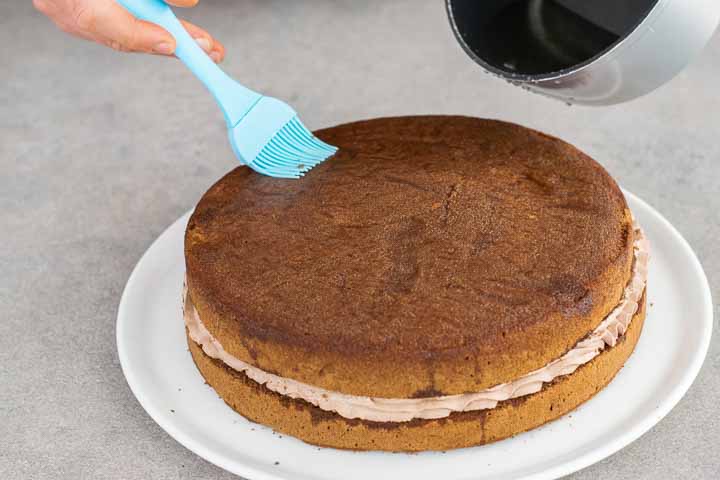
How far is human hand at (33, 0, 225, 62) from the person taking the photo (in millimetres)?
2397

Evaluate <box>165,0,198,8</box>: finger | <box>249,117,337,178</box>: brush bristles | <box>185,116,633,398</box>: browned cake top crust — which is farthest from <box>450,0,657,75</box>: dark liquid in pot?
<box>165,0,198,8</box>: finger

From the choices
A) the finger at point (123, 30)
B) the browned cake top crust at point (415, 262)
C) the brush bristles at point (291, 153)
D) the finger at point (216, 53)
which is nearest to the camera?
the browned cake top crust at point (415, 262)

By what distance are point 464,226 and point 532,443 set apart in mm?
570

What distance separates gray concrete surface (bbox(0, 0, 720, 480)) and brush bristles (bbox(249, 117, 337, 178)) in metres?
0.71

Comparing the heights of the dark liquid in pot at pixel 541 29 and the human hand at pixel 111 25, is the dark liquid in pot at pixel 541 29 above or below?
above

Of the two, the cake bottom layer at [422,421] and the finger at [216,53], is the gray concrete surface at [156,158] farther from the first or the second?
the finger at [216,53]

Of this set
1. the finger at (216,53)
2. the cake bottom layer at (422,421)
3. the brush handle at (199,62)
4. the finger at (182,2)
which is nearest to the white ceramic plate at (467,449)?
the cake bottom layer at (422,421)

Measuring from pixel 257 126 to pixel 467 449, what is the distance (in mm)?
1122

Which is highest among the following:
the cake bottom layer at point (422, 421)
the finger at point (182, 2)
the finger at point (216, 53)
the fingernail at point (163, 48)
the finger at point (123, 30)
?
the finger at point (182, 2)

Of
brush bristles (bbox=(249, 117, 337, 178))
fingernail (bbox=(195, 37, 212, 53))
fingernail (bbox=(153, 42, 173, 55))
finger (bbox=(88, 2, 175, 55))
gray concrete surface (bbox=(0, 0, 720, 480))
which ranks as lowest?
gray concrete surface (bbox=(0, 0, 720, 480))

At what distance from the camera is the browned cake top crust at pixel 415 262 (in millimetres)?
2150

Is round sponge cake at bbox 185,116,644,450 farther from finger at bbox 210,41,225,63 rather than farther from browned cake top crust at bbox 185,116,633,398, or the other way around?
finger at bbox 210,41,225,63

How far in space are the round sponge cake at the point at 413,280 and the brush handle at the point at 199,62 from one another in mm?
209

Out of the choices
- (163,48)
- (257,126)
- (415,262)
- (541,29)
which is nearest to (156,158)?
(257,126)
